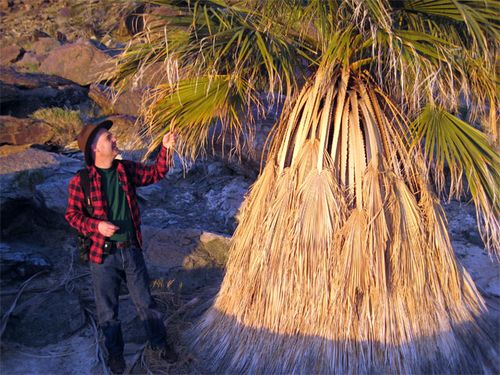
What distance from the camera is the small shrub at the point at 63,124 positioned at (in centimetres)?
1016

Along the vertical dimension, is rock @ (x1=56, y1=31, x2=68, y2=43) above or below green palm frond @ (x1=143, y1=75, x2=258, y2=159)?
above

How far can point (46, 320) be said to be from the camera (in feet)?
15.6

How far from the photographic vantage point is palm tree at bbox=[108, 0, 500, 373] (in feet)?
12.2

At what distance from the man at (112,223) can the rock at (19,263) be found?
1640 millimetres

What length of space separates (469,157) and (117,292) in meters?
2.63

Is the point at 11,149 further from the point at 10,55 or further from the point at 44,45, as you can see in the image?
the point at 44,45

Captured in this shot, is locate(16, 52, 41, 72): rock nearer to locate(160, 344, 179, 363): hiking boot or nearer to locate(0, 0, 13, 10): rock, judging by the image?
locate(160, 344, 179, 363): hiking boot

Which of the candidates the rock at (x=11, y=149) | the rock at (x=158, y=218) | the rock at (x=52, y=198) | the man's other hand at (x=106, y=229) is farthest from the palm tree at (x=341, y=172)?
the rock at (x=11, y=149)

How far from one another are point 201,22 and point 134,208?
141 cm

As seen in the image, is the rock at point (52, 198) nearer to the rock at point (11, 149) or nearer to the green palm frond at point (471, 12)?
the rock at point (11, 149)

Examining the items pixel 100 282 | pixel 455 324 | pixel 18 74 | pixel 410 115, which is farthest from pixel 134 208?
pixel 18 74

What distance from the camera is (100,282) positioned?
394cm

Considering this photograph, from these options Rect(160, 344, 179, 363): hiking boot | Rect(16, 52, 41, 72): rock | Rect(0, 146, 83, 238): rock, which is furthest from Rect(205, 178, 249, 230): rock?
Rect(16, 52, 41, 72): rock

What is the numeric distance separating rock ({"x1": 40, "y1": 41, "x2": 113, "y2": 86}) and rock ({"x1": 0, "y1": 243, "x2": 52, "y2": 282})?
8384 mm
